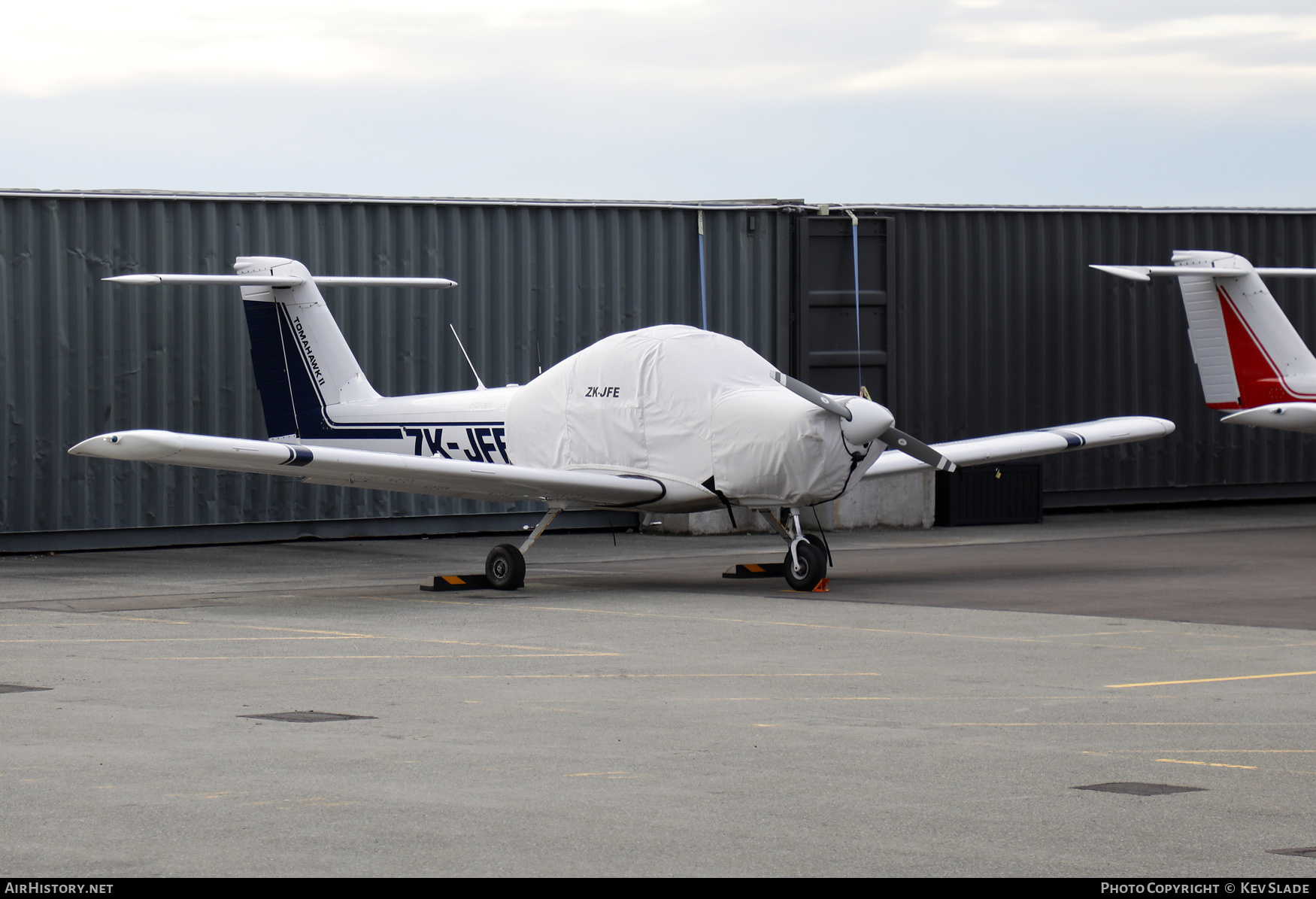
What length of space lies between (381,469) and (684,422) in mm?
2708

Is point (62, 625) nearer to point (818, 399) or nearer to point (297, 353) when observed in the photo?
point (297, 353)

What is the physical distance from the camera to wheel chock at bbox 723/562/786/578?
1691 centimetres

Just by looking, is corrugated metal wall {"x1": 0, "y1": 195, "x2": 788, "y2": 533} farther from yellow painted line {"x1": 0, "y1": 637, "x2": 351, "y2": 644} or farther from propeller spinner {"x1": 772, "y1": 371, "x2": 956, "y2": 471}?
yellow painted line {"x1": 0, "y1": 637, "x2": 351, "y2": 644}

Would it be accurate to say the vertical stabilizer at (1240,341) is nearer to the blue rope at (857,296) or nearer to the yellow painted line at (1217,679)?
the blue rope at (857,296)

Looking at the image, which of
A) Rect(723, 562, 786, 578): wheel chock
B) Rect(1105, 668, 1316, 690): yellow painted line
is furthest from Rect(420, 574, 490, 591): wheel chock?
Rect(1105, 668, 1316, 690): yellow painted line

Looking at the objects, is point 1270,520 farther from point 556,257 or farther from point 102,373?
point 102,373

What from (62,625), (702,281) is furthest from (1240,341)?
(62,625)

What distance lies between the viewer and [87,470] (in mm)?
20594

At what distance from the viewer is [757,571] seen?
17016mm

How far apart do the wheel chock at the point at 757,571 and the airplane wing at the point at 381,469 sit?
4.91 ft

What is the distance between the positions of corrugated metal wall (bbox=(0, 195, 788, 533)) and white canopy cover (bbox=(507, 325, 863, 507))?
5787mm

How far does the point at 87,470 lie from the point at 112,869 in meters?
15.8

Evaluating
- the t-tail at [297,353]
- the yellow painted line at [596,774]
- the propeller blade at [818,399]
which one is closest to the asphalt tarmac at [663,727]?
the yellow painted line at [596,774]
